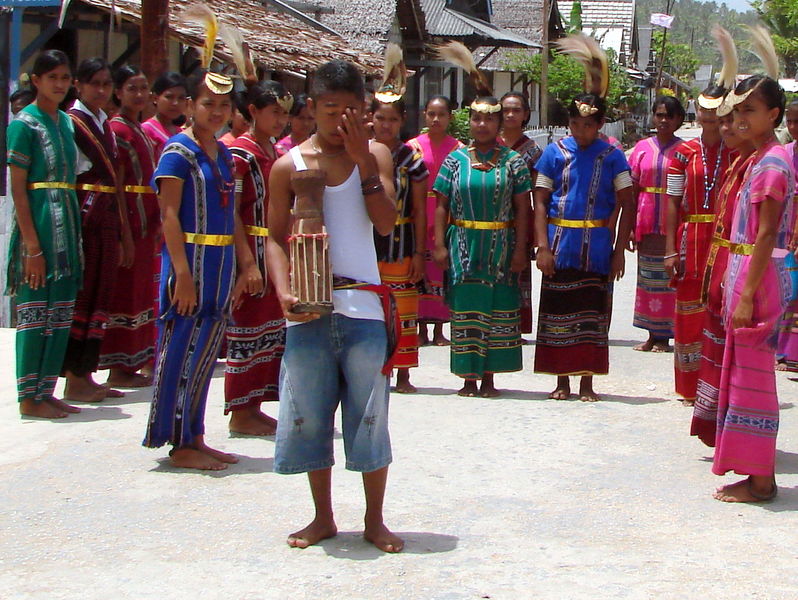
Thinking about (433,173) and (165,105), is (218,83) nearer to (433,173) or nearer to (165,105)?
(165,105)

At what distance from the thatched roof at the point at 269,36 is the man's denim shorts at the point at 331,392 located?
8133 mm

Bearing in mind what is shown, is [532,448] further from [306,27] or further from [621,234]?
[306,27]

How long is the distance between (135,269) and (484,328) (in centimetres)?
228

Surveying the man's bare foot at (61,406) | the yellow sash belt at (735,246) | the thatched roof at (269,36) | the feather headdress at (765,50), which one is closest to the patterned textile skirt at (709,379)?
the yellow sash belt at (735,246)

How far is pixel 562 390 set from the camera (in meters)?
7.46

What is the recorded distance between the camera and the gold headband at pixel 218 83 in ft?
17.9

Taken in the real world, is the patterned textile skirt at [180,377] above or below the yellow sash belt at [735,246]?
below

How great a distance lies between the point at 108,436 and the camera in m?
6.24

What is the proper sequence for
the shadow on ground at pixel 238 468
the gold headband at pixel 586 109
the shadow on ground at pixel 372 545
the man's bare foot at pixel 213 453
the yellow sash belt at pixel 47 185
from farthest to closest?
the gold headband at pixel 586 109, the yellow sash belt at pixel 47 185, the man's bare foot at pixel 213 453, the shadow on ground at pixel 238 468, the shadow on ground at pixel 372 545

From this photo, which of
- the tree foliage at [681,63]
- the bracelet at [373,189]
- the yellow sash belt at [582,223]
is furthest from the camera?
the tree foliage at [681,63]

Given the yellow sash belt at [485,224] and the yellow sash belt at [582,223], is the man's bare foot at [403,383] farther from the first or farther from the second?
the yellow sash belt at [582,223]

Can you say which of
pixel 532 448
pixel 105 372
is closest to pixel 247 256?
pixel 532 448

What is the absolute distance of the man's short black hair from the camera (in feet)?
13.9

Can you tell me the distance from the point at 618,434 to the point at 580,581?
2.40m
